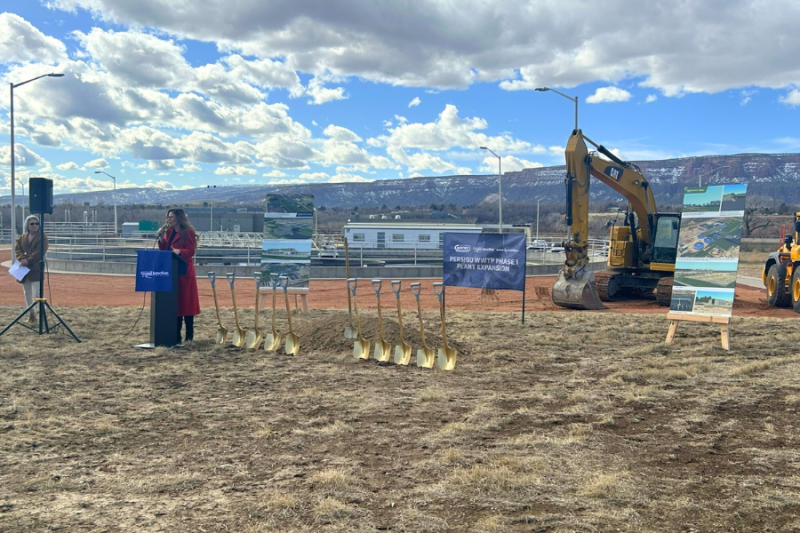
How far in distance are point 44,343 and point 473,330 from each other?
7.23 m

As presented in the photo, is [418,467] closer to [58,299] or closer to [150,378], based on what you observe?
[150,378]

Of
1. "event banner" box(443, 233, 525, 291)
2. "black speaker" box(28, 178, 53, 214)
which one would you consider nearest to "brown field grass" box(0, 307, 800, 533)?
"event banner" box(443, 233, 525, 291)

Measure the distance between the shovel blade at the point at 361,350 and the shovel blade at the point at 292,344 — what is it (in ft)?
3.09

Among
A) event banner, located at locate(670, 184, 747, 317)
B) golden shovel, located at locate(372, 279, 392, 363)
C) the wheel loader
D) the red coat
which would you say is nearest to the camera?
golden shovel, located at locate(372, 279, 392, 363)

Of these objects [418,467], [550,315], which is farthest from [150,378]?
[550,315]

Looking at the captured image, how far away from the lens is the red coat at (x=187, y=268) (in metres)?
10.6

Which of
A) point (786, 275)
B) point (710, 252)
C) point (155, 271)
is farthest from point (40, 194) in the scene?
point (786, 275)

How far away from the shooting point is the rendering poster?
13.9 meters

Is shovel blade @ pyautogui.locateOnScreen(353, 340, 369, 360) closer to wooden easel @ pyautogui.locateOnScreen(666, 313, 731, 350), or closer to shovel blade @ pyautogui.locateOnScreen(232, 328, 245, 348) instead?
shovel blade @ pyautogui.locateOnScreen(232, 328, 245, 348)

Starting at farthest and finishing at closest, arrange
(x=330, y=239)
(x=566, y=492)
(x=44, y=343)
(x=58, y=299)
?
(x=330, y=239)
(x=58, y=299)
(x=44, y=343)
(x=566, y=492)

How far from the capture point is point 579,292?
54.8ft

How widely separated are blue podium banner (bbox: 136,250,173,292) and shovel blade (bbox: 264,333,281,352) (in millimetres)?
1676

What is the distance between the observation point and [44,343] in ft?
35.4

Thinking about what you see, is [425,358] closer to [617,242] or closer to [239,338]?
[239,338]
